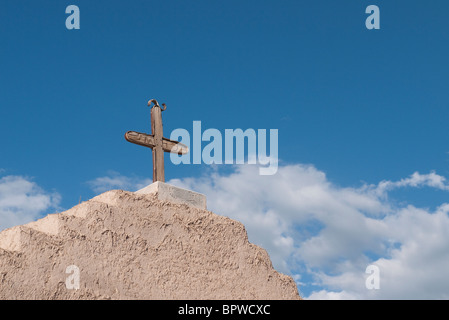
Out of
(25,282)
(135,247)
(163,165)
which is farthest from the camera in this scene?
(163,165)

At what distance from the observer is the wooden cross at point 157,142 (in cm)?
1049

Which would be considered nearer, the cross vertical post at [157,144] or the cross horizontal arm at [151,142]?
the cross horizontal arm at [151,142]

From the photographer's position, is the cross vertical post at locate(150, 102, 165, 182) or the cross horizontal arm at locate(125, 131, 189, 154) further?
the cross vertical post at locate(150, 102, 165, 182)

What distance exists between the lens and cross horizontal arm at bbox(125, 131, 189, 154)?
34.1 feet

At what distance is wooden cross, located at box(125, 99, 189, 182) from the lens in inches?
413

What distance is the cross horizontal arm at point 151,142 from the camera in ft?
34.1

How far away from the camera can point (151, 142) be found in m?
10.7

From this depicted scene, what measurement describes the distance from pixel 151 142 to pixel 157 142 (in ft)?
0.44

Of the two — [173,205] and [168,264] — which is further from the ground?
[173,205]

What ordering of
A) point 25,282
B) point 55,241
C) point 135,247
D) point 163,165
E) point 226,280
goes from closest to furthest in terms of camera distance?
point 25,282, point 55,241, point 135,247, point 226,280, point 163,165

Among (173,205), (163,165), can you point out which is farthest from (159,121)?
(173,205)
